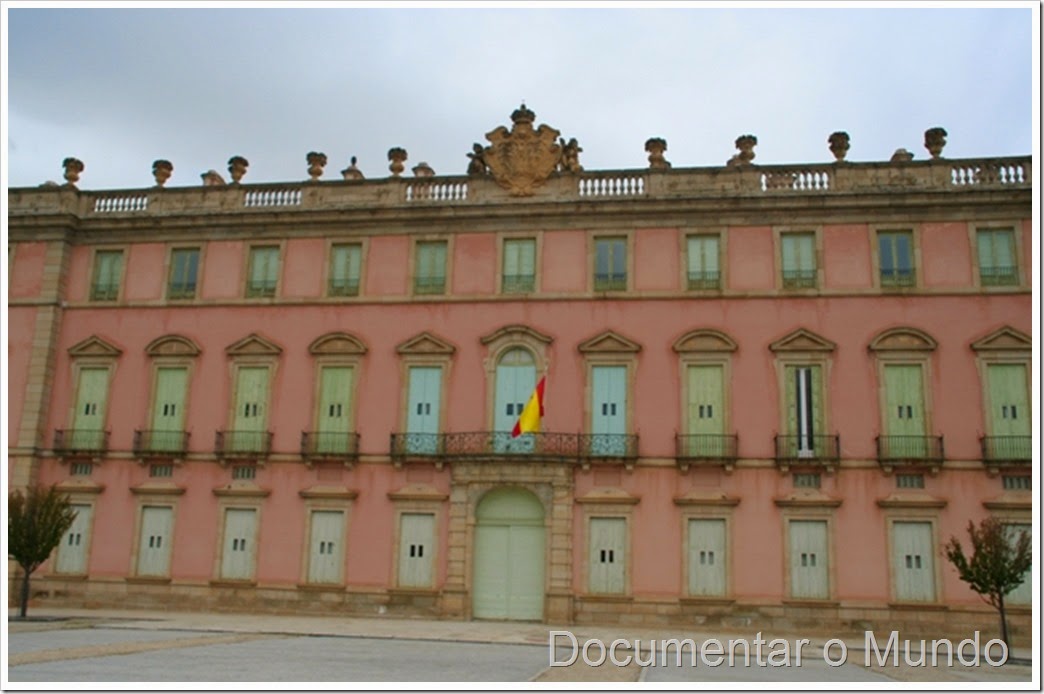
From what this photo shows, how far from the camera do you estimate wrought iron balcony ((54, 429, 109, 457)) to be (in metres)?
27.5

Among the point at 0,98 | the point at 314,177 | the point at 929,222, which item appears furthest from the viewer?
the point at 314,177

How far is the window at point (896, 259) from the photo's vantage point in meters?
25.6

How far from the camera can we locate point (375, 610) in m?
25.4

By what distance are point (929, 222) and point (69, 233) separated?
23.2m

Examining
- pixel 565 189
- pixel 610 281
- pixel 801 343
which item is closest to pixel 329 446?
pixel 610 281

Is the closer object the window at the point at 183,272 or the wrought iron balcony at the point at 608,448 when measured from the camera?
the wrought iron balcony at the point at 608,448

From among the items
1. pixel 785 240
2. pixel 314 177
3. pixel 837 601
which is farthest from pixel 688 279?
pixel 314 177

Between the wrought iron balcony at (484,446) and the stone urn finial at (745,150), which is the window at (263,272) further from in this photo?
the stone urn finial at (745,150)

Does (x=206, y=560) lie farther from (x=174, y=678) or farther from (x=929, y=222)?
(x=929, y=222)

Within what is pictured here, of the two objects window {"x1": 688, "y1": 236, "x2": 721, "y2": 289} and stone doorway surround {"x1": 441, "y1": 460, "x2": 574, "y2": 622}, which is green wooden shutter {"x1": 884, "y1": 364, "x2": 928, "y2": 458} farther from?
stone doorway surround {"x1": 441, "y1": 460, "x2": 574, "y2": 622}

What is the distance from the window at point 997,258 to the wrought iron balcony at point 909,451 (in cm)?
422

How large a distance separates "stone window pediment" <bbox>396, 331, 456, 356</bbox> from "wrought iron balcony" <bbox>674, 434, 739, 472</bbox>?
6.31 meters

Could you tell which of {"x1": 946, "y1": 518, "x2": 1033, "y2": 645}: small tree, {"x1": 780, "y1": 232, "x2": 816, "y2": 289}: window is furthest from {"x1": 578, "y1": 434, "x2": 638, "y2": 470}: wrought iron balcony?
{"x1": 946, "y1": 518, "x2": 1033, "y2": 645}: small tree

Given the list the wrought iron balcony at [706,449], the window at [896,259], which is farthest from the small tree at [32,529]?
the window at [896,259]
